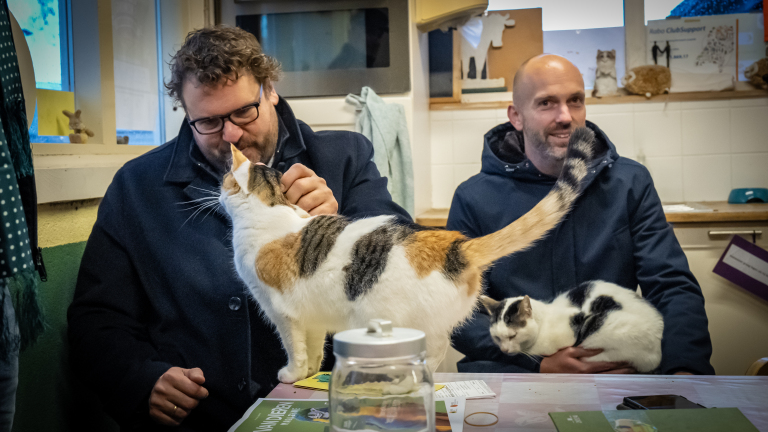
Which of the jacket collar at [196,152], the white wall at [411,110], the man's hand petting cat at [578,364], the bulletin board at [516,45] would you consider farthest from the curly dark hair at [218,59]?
the bulletin board at [516,45]

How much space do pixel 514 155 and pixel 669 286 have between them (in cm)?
60

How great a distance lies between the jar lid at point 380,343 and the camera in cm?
60

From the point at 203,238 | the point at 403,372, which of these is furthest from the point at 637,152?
the point at 403,372

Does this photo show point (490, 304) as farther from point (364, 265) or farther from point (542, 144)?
point (364, 265)

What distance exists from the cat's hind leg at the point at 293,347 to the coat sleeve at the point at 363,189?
380 millimetres

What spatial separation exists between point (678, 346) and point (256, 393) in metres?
1.00

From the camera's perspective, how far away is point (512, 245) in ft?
2.68

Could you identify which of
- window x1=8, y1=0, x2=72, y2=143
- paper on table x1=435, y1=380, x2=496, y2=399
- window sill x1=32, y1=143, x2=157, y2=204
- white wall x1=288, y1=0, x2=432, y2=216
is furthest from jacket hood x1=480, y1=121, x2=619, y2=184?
window x1=8, y1=0, x2=72, y2=143

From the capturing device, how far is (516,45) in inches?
119

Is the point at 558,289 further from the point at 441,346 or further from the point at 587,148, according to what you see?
the point at 441,346

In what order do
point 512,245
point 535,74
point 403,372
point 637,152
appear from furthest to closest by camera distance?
point 637,152, point 535,74, point 512,245, point 403,372


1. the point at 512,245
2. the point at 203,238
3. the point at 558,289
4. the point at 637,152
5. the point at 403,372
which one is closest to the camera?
the point at 403,372

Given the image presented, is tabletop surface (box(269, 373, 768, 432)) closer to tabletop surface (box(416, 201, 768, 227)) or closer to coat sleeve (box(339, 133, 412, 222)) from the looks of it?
coat sleeve (box(339, 133, 412, 222))

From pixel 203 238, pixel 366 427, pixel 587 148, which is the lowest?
pixel 366 427
